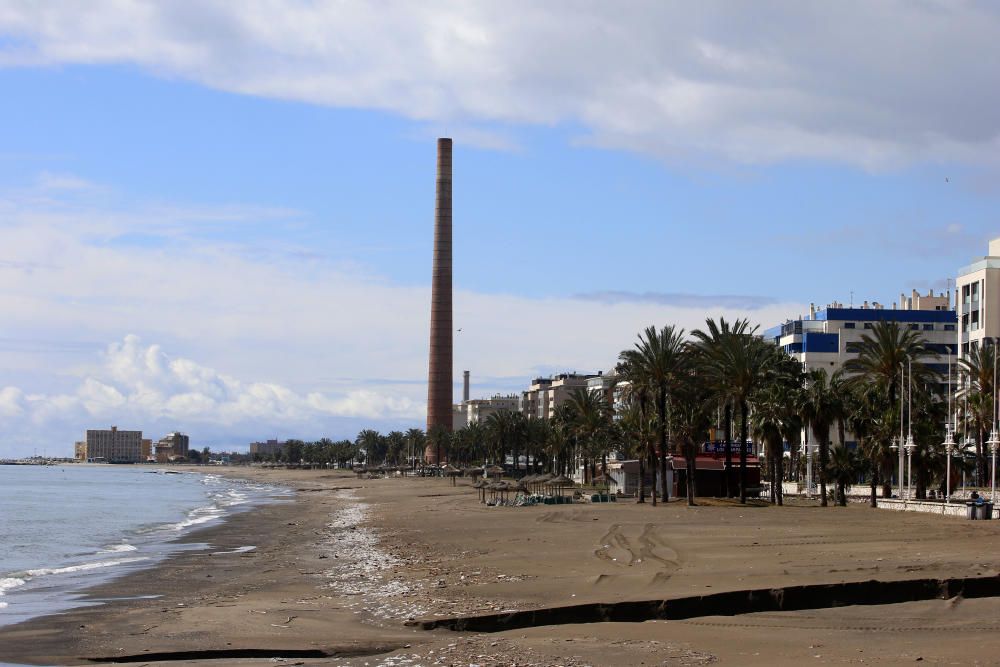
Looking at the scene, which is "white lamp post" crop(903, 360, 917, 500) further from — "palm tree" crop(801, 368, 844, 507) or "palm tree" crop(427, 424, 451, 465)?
"palm tree" crop(427, 424, 451, 465)

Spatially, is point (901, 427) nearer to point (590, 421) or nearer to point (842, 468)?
point (842, 468)

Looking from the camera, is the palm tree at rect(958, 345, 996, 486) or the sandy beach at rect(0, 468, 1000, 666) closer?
the sandy beach at rect(0, 468, 1000, 666)

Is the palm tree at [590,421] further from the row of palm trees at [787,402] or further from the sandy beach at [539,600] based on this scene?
the sandy beach at [539,600]

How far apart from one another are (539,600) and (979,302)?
7925 centimetres

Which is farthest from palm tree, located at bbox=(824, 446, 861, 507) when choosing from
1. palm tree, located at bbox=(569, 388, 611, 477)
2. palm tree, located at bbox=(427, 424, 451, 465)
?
palm tree, located at bbox=(427, 424, 451, 465)

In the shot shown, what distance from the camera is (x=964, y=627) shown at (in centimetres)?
1573

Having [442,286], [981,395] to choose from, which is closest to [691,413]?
[981,395]

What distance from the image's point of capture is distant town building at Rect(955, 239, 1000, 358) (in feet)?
288

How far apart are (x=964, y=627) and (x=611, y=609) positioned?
537 centimetres

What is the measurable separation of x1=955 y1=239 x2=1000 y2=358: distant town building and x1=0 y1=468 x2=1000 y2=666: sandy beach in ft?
173

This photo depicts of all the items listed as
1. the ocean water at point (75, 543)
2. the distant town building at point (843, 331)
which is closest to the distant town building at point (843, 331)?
the distant town building at point (843, 331)

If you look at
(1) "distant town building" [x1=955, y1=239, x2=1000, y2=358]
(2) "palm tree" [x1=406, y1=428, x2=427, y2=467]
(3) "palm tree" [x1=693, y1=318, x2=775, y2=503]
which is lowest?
(2) "palm tree" [x1=406, y1=428, x2=427, y2=467]

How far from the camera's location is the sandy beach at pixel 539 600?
15.5m

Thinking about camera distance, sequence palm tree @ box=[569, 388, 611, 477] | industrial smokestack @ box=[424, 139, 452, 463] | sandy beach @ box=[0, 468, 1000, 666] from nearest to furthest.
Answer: sandy beach @ box=[0, 468, 1000, 666]
palm tree @ box=[569, 388, 611, 477]
industrial smokestack @ box=[424, 139, 452, 463]
